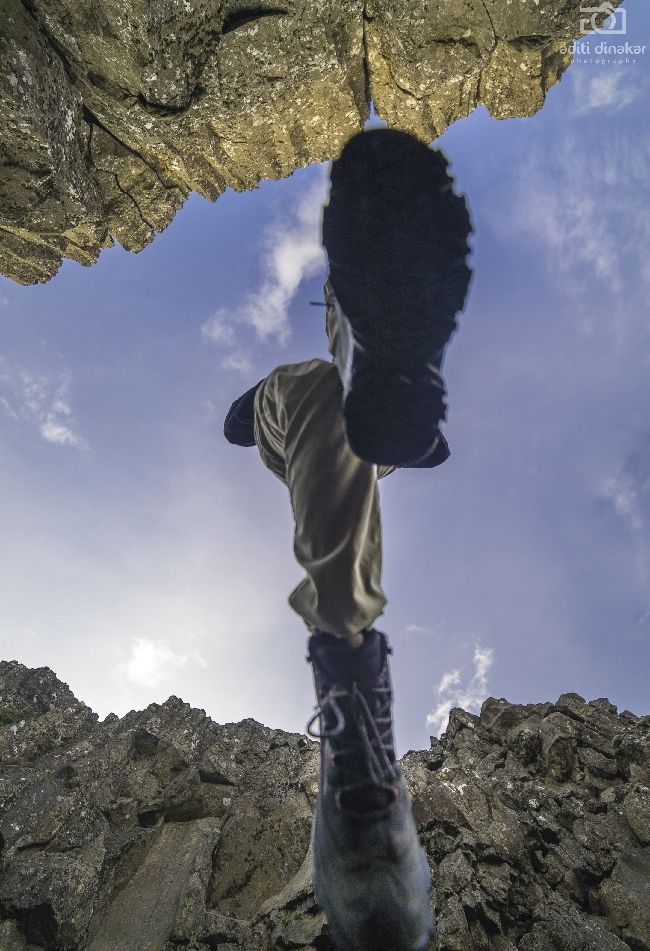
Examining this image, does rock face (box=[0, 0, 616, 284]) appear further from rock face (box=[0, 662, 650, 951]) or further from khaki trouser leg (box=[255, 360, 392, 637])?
rock face (box=[0, 662, 650, 951])

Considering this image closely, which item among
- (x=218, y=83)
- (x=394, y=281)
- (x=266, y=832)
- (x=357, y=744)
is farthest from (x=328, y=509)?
(x=266, y=832)

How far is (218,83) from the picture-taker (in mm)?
3326

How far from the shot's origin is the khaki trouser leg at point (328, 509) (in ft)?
5.04

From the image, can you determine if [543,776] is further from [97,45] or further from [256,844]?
[97,45]

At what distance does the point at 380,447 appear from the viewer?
4.68 feet

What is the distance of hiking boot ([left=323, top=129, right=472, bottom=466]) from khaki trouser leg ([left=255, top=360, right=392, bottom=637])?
6.1 inches

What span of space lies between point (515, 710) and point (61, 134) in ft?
38.3

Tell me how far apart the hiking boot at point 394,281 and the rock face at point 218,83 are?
9.57ft

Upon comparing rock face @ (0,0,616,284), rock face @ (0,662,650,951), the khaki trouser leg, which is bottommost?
rock face @ (0,662,650,951)

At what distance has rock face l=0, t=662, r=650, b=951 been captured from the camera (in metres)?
4.07

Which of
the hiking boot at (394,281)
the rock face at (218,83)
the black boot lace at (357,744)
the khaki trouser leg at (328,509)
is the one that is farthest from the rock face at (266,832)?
the rock face at (218,83)

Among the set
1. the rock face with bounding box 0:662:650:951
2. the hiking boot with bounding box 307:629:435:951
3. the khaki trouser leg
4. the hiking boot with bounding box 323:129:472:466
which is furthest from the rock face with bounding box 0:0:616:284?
the rock face with bounding box 0:662:650:951

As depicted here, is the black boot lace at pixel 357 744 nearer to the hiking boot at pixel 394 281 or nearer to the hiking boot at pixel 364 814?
the hiking boot at pixel 364 814

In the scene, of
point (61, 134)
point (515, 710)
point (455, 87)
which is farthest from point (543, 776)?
point (61, 134)
